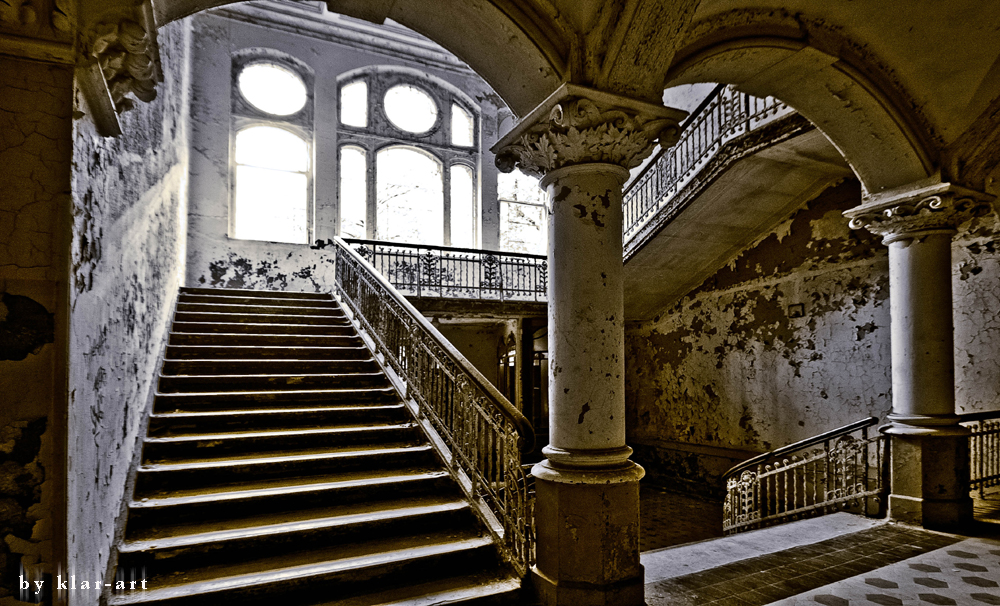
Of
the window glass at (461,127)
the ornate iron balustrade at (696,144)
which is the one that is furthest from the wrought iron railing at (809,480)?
the window glass at (461,127)

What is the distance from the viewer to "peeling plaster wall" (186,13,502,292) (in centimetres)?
1060

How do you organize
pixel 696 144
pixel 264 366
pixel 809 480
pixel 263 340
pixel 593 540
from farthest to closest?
pixel 696 144, pixel 809 480, pixel 263 340, pixel 264 366, pixel 593 540

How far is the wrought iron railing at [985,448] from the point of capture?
5492 mm

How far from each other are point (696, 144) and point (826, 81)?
4.38 m

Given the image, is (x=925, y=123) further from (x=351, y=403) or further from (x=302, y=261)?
(x=302, y=261)

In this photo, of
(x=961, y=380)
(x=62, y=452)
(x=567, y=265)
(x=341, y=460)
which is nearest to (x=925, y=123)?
(x=961, y=380)

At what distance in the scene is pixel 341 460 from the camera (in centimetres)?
427

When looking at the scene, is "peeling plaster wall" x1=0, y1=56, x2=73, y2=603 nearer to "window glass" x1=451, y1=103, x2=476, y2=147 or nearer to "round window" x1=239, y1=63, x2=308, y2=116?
"round window" x1=239, y1=63, x2=308, y2=116

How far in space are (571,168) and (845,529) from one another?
13.6ft

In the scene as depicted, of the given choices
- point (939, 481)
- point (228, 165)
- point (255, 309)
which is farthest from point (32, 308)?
point (228, 165)

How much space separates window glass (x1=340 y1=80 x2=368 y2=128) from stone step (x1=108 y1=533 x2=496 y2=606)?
10.6m

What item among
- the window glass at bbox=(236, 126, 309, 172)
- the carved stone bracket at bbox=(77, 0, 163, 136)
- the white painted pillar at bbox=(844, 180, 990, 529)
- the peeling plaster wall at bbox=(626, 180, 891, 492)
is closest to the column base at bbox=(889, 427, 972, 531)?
the white painted pillar at bbox=(844, 180, 990, 529)

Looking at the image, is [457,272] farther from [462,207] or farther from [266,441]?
[266,441]

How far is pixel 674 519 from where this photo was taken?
8.30 metres
